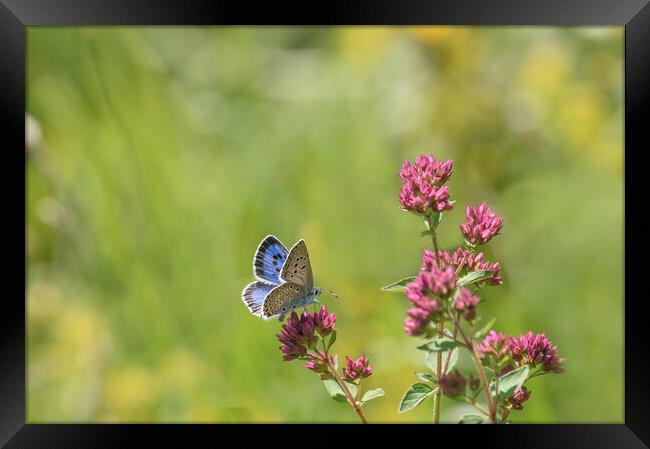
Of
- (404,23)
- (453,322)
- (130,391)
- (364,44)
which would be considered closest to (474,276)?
(453,322)

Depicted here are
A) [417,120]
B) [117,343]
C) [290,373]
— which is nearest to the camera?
[290,373]

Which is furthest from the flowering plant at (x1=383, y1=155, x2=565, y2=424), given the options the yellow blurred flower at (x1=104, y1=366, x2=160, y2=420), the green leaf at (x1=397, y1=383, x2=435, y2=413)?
the yellow blurred flower at (x1=104, y1=366, x2=160, y2=420)

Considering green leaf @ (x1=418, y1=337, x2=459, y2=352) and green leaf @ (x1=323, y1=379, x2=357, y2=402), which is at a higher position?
green leaf @ (x1=418, y1=337, x2=459, y2=352)

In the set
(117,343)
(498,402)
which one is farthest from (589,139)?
(498,402)

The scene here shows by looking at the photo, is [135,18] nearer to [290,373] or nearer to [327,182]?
[290,373]

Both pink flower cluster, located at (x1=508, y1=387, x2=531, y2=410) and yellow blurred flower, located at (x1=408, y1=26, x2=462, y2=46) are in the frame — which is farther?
yellow blurred flower, located at (x1=408, y1=26, x2=462, y2=46)

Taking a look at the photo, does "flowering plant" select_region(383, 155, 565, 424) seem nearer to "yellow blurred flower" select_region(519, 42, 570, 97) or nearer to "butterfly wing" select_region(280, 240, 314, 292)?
"butterfly wing" select_region(280, 240, 314, 292)

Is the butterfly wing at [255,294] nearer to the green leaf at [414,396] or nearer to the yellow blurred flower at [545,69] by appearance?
the green leaf at [414,396]
